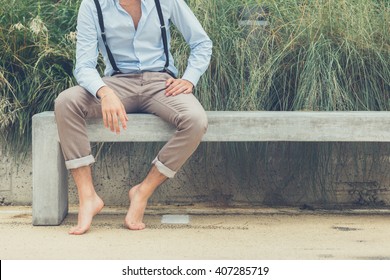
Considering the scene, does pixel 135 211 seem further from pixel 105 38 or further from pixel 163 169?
pixel 105 38

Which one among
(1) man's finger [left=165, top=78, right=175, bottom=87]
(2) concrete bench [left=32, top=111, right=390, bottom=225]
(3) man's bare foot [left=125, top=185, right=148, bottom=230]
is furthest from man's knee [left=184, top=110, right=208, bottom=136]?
(3) man's bare foot [left=125, top=185, right=148, bottom=230]

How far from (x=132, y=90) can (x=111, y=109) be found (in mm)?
289

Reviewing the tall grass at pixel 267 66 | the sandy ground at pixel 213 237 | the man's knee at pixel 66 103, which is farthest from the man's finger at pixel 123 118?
the tall grass at pixel 267 66

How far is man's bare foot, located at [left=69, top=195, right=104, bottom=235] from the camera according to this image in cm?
442

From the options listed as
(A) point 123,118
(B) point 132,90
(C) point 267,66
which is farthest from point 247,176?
(A) point 123,118

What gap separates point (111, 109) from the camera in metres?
4.46

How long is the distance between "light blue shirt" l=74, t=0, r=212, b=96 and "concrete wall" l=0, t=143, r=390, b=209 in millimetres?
678

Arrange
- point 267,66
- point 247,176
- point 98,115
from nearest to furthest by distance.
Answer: point 98,115 → point 267,66 → point 247,176

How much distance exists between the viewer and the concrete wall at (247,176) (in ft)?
17.4

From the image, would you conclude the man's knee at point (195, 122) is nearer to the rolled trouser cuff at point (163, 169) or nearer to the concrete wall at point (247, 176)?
the rolled trouser cuff at point (163, 169)

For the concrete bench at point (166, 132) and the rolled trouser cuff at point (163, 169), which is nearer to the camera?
the rolled trouser cuff at point (163, 169)

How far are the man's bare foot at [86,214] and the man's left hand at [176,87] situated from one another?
0.66 m

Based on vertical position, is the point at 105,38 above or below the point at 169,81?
above

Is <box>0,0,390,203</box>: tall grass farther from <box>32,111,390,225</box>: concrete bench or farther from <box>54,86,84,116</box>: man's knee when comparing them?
<box>54,86,84,116</box>: man's knee
